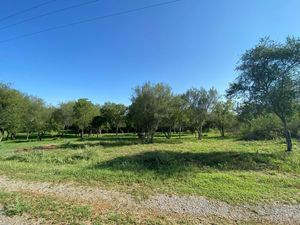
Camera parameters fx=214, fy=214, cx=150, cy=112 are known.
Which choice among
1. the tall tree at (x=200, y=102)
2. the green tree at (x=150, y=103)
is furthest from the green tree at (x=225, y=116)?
the green tree at (x=150, y=103)

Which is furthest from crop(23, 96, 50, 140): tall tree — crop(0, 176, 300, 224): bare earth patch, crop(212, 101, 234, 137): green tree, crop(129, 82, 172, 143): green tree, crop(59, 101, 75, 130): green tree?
crop(0, 176, 300, 224): bare earth patch

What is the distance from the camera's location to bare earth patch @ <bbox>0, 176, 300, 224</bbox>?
5.55 metres

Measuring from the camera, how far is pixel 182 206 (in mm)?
6191

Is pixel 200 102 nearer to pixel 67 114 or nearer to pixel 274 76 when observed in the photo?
pixel 274 76

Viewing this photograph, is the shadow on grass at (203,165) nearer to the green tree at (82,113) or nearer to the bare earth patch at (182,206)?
the bare earth patch at (182,206)

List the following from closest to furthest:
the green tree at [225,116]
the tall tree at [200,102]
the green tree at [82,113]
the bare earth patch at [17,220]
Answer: the bare earth patch at [17,220] < the tall tree at [200,102] < the green tree at [225,116] < the green tree at [82,113]

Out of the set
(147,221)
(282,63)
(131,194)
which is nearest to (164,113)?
(282,63)

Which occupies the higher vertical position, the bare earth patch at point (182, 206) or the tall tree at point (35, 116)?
the tall tree at point (35, 116)

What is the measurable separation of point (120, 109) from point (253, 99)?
1608 inches

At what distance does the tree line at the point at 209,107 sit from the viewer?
14.6 m

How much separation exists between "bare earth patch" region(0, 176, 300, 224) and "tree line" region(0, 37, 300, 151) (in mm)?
10597

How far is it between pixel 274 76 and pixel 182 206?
1251 centimetres

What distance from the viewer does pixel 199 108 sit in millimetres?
38094

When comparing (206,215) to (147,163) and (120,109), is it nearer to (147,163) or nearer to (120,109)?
(147,163)
